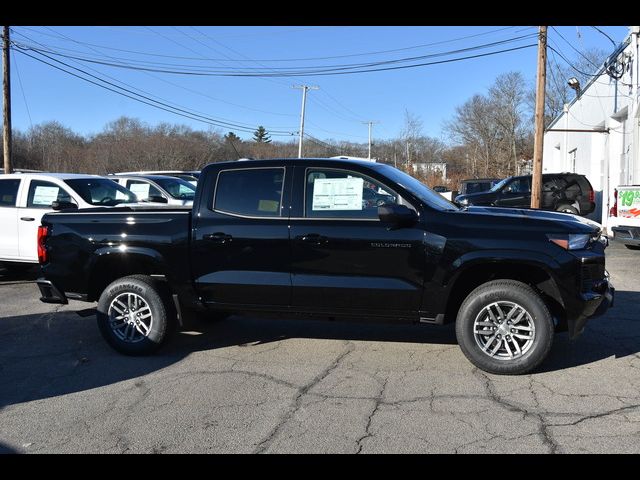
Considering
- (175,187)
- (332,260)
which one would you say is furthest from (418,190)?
(175,187)

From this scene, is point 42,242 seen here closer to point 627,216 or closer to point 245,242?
point 245,242

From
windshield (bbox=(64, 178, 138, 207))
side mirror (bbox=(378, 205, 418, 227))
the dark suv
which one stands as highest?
the dark suv

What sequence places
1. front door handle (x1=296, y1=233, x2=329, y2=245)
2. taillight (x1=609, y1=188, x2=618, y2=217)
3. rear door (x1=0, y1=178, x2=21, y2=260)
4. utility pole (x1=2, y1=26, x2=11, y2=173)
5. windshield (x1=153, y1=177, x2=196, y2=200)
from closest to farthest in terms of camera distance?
1. front door handle (x1=296, y1=233, x2=329, y2=245)
2. rear door (x1=0, y1=178, x2=21, y2=260)
3. taillight (x1=609, y1=188, x2=618, y2=217)
4. windshield (x1=153, y1=177, x2=196, y2=200)
5. utility pole (x1=2, y1=26, x2=11, y2=173)

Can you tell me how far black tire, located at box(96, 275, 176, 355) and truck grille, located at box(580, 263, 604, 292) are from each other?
3.81 meters

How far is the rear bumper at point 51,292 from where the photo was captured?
6.07 m

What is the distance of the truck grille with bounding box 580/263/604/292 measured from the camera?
16.0 feet

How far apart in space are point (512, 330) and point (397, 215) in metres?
1.39

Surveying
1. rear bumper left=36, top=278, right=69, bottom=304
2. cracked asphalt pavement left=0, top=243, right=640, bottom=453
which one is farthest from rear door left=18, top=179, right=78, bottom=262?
rear bumper left=36, top=278, right=69, bottom=304

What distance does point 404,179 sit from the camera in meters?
5.66

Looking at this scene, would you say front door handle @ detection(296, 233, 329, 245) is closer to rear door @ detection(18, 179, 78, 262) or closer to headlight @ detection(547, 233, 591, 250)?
headlight @ detection(547, 233, 591, 250)

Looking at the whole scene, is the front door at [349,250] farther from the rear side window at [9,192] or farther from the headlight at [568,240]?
the rear side window at [9,192]

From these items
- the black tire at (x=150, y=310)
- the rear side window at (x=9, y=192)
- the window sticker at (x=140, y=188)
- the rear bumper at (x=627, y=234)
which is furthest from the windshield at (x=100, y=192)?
the rear bumper at (x=627, y=234)

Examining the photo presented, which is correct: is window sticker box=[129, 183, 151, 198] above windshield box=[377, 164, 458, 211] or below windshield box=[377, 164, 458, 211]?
above

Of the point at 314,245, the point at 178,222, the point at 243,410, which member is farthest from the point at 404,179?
the point at 243,410
